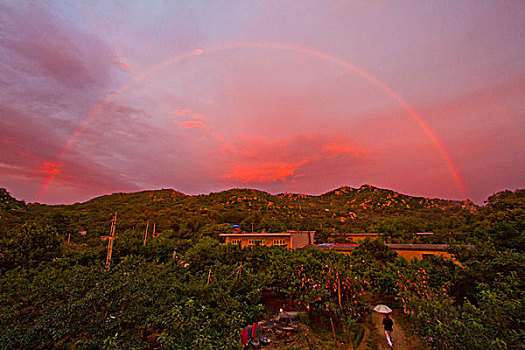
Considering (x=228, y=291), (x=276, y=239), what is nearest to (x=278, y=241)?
(x=276, y=239)

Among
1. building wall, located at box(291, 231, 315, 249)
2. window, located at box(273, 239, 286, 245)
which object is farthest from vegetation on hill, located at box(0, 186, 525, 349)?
building wall, located at box(291, 231, 315, 249)

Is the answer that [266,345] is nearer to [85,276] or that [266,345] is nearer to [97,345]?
[97,345]

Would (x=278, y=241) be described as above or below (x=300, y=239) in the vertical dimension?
below

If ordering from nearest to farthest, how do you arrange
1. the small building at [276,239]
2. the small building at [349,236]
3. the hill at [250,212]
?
1. the small building at [276,239]
2. the small building at [349,236]
3. the hill at [250,212]

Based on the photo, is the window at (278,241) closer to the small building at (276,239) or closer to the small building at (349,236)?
the small building at (276,239)

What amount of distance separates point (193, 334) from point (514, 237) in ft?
59.1

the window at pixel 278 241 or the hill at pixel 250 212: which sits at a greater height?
the hill at pixel 250 212

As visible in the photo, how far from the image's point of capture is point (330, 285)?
34.7 feet

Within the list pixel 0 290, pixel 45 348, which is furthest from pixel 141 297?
pixel 0 290

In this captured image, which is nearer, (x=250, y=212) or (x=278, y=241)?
(x=278, y=241)

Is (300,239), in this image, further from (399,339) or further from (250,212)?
(250,212)

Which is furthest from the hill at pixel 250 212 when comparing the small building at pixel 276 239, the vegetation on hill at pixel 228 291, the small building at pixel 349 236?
the vegetation on hill at pixel 228 291

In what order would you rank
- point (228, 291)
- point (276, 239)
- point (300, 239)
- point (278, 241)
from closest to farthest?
point (228, 291), point (278, 241), point (276, 239), point (300, 239)

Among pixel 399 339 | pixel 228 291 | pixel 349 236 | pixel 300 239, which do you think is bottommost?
pixel 399 339
